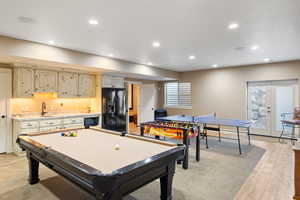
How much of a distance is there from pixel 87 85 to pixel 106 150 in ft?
13.3

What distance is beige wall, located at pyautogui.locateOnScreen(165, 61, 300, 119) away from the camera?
5.99 metres

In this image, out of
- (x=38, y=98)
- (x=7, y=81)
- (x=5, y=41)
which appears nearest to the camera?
(x=5, y=41)

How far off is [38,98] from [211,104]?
6368 millimetres

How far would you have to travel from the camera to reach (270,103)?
6.20m

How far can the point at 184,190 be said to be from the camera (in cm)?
268

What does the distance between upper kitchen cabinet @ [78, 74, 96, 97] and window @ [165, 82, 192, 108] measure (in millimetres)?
4170

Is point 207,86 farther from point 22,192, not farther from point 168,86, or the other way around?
point 22,192

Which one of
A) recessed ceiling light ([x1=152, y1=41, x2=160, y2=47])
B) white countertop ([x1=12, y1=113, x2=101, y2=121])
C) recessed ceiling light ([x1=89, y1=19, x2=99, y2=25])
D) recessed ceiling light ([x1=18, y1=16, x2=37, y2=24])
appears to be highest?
recessed ceiling light ([x1=152, y1=41, x2=160, y2=47])

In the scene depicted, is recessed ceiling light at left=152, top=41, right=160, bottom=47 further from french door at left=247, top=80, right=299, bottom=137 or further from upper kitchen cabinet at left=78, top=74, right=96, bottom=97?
french door at left=247, top=80, right=299, bottom=137

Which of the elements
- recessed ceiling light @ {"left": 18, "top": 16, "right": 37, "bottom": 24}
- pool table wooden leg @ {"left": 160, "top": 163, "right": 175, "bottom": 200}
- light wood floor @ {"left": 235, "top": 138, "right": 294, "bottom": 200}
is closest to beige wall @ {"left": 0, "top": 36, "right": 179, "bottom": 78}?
recessed ceiling light @ {"left": 18, "top": 16, "right": 37, "bottom": 24}

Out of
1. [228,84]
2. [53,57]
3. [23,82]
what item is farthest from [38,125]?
[228,84]

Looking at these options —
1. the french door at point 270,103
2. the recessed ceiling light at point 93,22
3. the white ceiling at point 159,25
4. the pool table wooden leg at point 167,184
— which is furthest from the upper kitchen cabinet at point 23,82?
the french door at point 270,103

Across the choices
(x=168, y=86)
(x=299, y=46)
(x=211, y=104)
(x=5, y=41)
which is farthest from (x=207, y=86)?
(x=5, y=41)

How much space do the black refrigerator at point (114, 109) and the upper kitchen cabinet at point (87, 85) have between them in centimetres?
42
